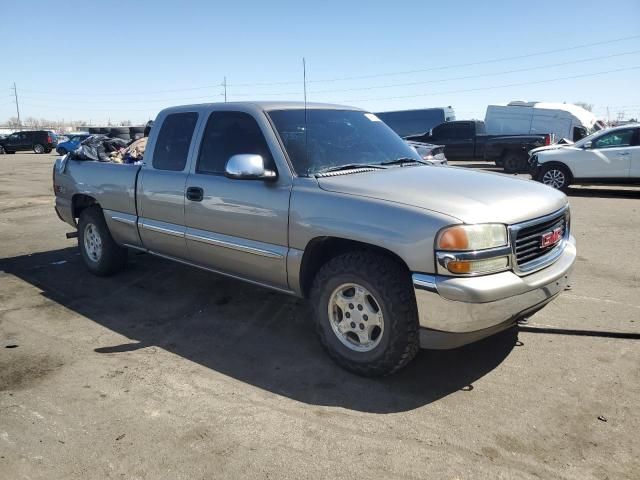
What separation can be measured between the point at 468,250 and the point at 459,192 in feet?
1.76

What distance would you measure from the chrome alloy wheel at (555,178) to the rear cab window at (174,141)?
10494mm

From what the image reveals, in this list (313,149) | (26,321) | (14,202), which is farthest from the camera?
(14,202)

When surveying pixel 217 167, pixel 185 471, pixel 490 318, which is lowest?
pixel 185 471

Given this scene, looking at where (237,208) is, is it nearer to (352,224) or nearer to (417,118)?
(352,224)

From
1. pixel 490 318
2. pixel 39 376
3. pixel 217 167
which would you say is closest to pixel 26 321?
pixel 39 376

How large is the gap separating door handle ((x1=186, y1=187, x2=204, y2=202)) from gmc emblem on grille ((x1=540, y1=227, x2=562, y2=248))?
104 inches

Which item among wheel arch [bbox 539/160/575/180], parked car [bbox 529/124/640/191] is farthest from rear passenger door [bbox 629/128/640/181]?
wheel arch [bbox 539/160/575/180]

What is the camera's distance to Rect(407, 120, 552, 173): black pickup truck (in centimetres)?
1914

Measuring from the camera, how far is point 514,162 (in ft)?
63.9

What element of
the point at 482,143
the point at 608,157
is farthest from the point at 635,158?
the point at 482,143

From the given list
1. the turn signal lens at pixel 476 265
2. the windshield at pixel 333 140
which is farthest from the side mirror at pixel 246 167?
the turn signal lens at pixel 476 265

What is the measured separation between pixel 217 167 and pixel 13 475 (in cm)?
260

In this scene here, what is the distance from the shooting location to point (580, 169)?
12391 millimetres

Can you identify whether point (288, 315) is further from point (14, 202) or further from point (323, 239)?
point (14, 202)
